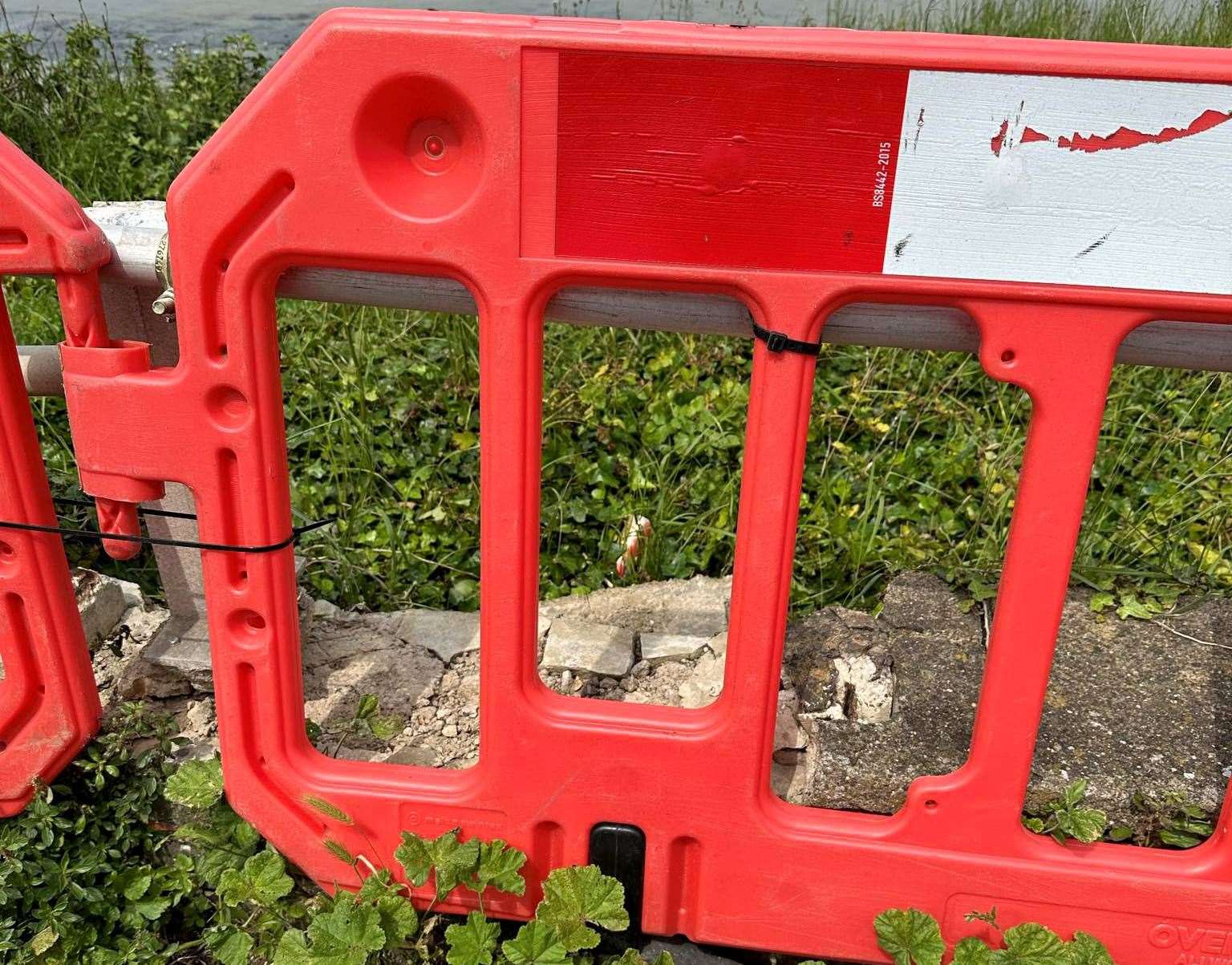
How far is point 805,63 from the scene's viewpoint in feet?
4.41

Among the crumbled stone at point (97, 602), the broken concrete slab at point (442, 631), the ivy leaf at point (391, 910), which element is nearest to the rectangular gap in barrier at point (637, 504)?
the broken concrete slab at point (442, 631)

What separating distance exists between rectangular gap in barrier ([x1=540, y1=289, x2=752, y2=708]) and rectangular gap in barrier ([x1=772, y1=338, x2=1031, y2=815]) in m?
0.25

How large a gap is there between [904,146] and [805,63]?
17cm

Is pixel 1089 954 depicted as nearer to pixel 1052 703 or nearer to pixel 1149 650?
pixel 1052 703

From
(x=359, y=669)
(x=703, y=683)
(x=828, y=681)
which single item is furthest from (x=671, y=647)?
(x=359, y=669)

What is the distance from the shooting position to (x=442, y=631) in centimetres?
264

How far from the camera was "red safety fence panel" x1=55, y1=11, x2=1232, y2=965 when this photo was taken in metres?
1.36

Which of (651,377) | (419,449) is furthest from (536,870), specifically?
(651,377)

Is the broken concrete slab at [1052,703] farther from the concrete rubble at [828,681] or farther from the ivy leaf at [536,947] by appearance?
the ivy leaf at [536,947]

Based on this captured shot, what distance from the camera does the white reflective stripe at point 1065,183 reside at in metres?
1.33

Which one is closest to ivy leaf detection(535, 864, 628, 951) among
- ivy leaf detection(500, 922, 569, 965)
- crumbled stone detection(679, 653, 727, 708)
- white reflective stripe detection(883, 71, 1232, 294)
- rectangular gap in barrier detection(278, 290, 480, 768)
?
ivy leaf detection(500, 922, 569, 965)

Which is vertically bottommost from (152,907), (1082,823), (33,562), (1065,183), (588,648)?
(152,907)

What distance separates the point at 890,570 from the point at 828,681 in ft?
2.20

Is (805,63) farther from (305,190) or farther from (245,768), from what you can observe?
(245,768)
